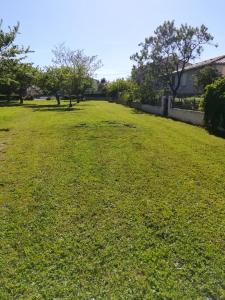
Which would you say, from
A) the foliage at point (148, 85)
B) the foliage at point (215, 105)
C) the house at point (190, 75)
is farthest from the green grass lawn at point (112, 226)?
the house at point (190, 75)

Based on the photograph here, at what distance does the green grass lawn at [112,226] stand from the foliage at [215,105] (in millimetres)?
6107

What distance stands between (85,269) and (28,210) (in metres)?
2.18

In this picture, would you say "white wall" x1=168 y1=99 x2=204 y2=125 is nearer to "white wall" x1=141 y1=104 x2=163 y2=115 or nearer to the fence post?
the fence post

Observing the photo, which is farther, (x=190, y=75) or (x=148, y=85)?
(x=190, y=75)

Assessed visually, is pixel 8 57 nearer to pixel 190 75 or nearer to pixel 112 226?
pixel 112 226

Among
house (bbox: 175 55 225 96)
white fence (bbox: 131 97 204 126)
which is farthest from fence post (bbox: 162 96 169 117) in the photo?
house (bbox: 175 55 225 96)

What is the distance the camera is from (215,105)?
16.9 m

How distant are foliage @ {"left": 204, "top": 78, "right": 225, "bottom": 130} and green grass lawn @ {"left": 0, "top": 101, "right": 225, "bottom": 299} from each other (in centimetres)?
611

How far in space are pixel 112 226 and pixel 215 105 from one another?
12841mm

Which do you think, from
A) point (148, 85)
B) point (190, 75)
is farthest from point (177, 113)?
point (190, 75)

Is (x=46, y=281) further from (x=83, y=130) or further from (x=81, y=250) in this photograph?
(x=83, y=130)

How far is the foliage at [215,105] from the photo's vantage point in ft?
53.6

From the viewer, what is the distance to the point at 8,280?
13.1ft

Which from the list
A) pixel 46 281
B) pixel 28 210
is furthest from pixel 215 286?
pixel 28 210
